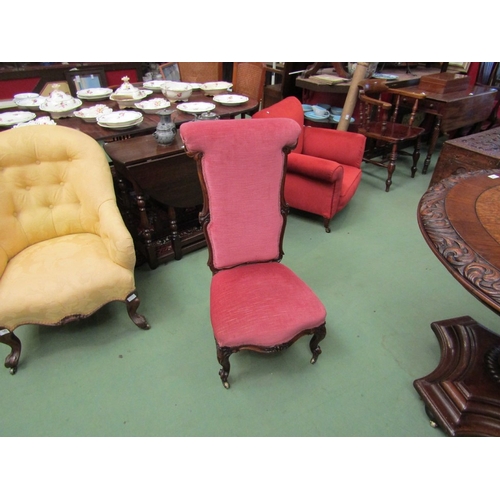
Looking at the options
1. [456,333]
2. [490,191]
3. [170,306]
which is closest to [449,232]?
[490,191]

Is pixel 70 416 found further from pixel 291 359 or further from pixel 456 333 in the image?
pixel 456 333

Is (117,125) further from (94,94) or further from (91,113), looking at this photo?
(94,94)

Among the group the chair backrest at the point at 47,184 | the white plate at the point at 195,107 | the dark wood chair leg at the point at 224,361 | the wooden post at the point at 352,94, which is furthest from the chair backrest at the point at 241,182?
the wooden post at the point at 352,94

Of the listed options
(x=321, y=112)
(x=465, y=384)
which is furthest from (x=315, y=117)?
(x=465, y=384)

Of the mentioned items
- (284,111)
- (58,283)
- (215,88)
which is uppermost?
(215,88)

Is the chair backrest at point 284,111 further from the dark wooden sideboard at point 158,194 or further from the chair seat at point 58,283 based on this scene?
the chair seat at point 58,283

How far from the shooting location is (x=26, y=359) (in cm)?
159

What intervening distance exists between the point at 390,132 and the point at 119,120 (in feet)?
7.85

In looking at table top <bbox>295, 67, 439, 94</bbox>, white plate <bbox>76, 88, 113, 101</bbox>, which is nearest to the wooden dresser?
table top <bbox>295, 67, 439, 94</bbox>

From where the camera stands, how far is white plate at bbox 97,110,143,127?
196cm

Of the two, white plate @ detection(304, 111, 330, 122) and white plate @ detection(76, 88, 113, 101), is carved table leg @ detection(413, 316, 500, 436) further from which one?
white plate @ detection(76, 88, 113, 101)

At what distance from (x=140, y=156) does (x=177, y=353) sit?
1.06 meters

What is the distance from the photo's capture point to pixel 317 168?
2285mm

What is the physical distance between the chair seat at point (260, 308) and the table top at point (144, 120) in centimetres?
121
